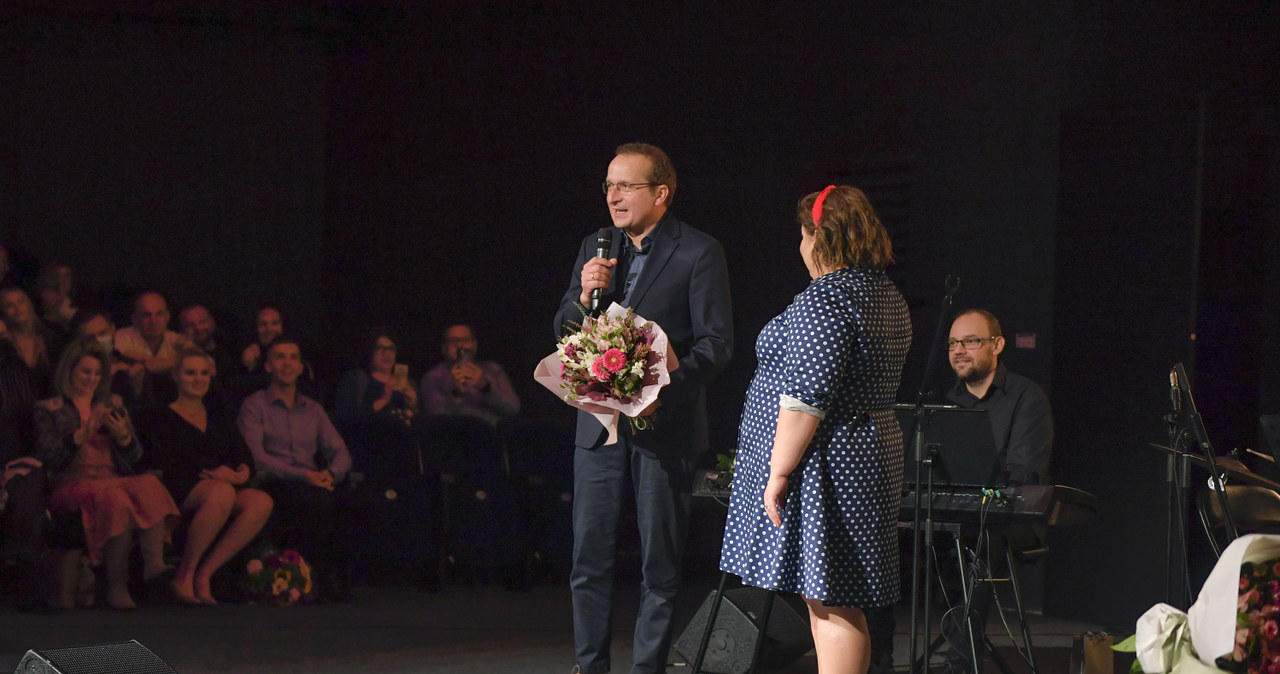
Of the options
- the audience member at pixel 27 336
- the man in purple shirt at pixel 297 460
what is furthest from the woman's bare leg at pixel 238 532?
the audience member at pixel 27 336

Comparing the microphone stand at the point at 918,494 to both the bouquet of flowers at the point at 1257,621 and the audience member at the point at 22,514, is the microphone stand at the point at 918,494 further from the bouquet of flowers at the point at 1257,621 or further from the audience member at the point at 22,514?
the audience member at the point at 22,514

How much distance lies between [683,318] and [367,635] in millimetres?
2108

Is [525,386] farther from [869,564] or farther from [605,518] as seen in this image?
[869,564]

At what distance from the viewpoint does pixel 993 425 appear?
477 cm

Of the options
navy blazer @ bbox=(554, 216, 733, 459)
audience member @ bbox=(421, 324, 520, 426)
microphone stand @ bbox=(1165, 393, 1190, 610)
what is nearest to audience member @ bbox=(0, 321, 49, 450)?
audience member @ bbox=(421, 324, 520, 426)

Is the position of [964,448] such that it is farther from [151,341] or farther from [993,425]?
[151,341]

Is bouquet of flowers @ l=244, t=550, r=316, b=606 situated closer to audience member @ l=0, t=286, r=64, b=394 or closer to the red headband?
audience member @ l=0, t=286, r=64, b=394

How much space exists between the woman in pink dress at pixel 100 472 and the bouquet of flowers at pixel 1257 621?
4488 mm

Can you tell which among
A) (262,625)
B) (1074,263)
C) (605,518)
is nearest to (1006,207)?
(1074,263)

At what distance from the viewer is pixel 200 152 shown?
28.8 ft

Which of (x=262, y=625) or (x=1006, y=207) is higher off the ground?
(x=1006, y=207)

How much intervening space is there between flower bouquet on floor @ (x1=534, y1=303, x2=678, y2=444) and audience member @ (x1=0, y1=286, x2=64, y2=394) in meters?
3.37

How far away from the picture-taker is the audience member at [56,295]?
6.50m

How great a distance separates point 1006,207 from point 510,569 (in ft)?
9.67
